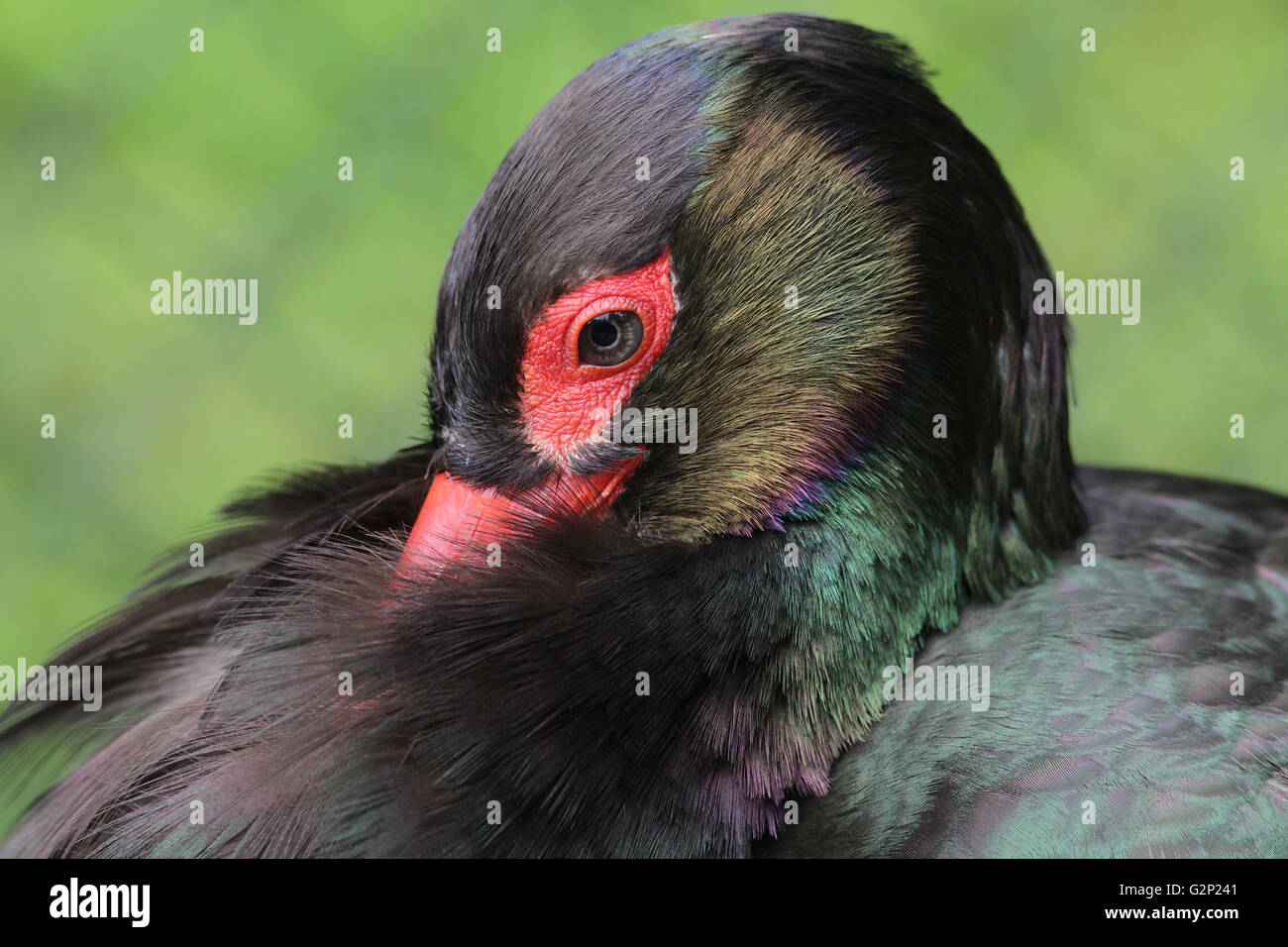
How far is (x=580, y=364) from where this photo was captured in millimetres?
2051

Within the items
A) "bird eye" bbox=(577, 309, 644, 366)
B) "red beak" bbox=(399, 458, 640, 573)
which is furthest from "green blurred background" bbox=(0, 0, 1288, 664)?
"bird eye" bbox=(577, 309, 644, 366)

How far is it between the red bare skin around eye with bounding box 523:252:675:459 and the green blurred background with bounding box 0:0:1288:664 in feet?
9.62

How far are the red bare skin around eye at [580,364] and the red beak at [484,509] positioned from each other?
0.20 ft

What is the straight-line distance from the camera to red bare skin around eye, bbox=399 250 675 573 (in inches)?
79.8

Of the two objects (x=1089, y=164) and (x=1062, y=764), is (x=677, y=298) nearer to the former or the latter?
(x=1062, y=764)

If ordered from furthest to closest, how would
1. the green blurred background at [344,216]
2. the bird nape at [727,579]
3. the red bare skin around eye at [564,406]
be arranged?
the green blurred background at [344,216] < the red bare skin around eye at [564,406] < the bird nape at [727,579]

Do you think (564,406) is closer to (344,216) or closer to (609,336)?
(609,336)

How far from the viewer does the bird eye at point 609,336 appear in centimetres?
203

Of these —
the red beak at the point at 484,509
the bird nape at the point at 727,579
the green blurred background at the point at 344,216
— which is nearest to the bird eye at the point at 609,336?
the bird nape at the point at 727,579

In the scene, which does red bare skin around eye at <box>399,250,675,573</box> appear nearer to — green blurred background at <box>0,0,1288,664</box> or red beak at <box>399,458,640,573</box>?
red beak at <box>399,458,640,573</box>

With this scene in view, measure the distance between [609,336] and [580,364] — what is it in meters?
0.06

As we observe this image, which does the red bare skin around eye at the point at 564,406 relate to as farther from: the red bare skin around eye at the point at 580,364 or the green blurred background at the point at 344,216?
the green blurred background at the point at 344,216

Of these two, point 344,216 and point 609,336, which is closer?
point 609,336

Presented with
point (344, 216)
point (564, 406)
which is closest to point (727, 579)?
point (564, 406)
